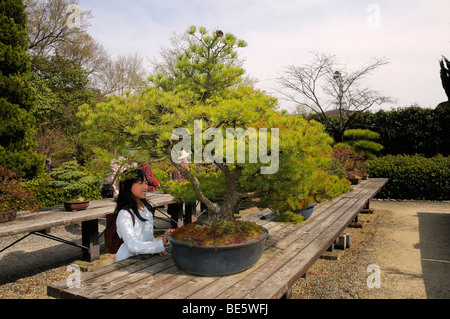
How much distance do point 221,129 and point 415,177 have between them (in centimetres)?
1082

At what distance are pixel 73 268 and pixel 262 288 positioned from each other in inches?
139

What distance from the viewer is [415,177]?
11.0 m

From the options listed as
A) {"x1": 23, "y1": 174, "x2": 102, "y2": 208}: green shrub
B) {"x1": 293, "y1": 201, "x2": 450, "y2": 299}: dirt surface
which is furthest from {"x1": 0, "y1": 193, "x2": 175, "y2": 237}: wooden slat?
{"x1": 23, "y1": 174, "x2": 102, "y2": 208}: green shrub

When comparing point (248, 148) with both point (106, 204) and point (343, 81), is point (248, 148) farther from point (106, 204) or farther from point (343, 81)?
point (343, 81)

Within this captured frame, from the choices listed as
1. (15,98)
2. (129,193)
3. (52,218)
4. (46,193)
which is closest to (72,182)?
(52,218)

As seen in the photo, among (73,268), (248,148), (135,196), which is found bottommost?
(73,268)

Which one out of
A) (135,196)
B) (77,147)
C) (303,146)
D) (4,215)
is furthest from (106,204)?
(77,147)

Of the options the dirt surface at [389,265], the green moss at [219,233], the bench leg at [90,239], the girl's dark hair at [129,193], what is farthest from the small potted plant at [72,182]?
the dirt surface at [389,265]

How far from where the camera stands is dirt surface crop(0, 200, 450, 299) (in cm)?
397

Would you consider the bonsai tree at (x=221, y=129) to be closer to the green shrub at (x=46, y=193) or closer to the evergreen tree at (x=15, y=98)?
the green shrub at (x=46, y=193)

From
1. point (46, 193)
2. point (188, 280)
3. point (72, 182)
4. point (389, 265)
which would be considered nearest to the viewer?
point (188, 280)

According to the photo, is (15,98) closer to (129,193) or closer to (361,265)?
(129,193)

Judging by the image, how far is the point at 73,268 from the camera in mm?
4562
